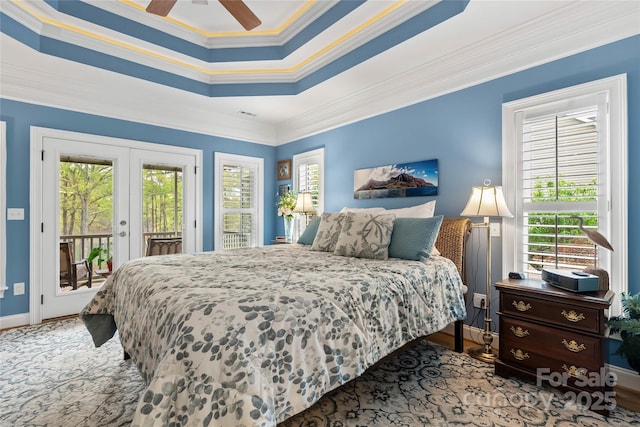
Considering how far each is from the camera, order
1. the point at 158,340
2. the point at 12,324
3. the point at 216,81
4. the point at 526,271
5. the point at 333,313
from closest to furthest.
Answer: the point at 158,340, the point at 333,313, the point at 526,271, the point at 12,324, the point at 216,81

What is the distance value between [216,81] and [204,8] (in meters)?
1.09

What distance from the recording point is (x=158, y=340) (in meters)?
1.30

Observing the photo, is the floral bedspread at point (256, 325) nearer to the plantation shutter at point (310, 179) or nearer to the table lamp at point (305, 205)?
the table lamp at point (305, 205)

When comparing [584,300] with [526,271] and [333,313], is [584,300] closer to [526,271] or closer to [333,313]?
[526,271]

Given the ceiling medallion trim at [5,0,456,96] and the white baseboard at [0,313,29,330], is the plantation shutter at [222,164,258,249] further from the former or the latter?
the white baseboard at [0,313,29,330]

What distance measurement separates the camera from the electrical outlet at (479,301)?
2729mm

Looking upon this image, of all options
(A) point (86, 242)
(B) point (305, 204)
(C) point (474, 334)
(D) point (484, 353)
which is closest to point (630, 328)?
(D) point (484, 353)

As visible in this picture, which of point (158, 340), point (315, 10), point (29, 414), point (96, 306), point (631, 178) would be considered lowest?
point (29, 414)

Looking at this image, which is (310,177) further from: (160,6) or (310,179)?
(160,6)

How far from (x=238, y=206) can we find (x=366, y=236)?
294cm

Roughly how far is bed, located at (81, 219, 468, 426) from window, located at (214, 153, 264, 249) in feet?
7.86

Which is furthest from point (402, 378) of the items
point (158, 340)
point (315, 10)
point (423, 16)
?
point (315, 10)

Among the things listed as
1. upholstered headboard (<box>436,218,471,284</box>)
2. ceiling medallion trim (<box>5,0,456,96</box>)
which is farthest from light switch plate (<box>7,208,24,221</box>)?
upholstered headboard (<box>436,218,471,284</box>)

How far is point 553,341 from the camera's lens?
192 cm
